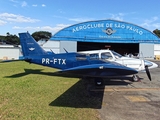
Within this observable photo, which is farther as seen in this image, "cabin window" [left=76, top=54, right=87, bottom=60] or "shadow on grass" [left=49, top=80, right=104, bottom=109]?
"cabin window" [left=76, top=54, right=87, bottom=60]

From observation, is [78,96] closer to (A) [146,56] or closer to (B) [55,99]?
(B) [55,99]

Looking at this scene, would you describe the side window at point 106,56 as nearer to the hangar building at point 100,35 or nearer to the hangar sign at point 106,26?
the hangar building at point 100,35

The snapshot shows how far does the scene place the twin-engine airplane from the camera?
6.12 metres

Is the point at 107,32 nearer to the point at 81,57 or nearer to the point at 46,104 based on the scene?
the point at 81,57

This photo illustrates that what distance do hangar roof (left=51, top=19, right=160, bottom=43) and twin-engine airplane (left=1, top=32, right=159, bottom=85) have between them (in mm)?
24585

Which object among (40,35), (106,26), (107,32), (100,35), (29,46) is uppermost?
(40,35)

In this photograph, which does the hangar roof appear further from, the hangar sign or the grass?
the grass

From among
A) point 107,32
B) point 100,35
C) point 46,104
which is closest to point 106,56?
point 46,104

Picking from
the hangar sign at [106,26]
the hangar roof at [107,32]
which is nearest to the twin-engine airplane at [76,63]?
the hangar roof at [107,32]

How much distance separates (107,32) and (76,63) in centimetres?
2892

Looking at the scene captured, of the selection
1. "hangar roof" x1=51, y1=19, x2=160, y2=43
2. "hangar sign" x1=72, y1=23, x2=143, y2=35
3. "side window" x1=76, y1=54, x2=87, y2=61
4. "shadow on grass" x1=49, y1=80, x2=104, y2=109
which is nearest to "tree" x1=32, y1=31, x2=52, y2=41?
"hangar roof" x1=51, y1=19, x2=160, y2=43

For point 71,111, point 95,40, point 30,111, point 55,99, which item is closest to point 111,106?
point 71,111

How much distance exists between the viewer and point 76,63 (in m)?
9.57

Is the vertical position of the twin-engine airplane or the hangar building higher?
the hangar building
